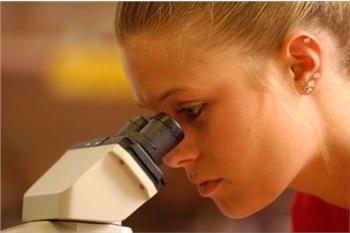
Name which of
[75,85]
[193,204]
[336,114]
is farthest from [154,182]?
[193,204]

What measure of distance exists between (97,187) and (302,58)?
0.39 m

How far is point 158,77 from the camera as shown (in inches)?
34.9

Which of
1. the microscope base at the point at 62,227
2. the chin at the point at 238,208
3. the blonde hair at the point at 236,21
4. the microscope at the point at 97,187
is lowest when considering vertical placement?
the chin at the point at 238,208

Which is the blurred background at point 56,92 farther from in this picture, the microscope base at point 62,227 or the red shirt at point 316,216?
the microscope base at point 62,227

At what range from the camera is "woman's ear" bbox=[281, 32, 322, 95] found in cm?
88

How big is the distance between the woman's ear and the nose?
0.18m

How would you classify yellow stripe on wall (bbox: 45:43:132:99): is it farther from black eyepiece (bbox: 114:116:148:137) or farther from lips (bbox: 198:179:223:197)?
black eyepiece (bbox: 114:116:148:137)

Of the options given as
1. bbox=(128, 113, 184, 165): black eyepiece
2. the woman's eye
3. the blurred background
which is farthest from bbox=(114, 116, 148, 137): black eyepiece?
the blurred background

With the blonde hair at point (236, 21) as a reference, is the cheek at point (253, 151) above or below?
below

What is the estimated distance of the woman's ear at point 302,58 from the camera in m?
0.88

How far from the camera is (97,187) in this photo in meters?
0.69

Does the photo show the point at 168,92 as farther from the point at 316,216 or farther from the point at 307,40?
the point at 316,216

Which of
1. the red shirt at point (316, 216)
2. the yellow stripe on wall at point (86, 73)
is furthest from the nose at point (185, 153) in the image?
the yellow stripe on wall at point (86, 73)

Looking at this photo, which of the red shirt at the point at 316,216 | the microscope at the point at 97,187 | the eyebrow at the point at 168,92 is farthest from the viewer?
the red shirt at the point at 316,216
